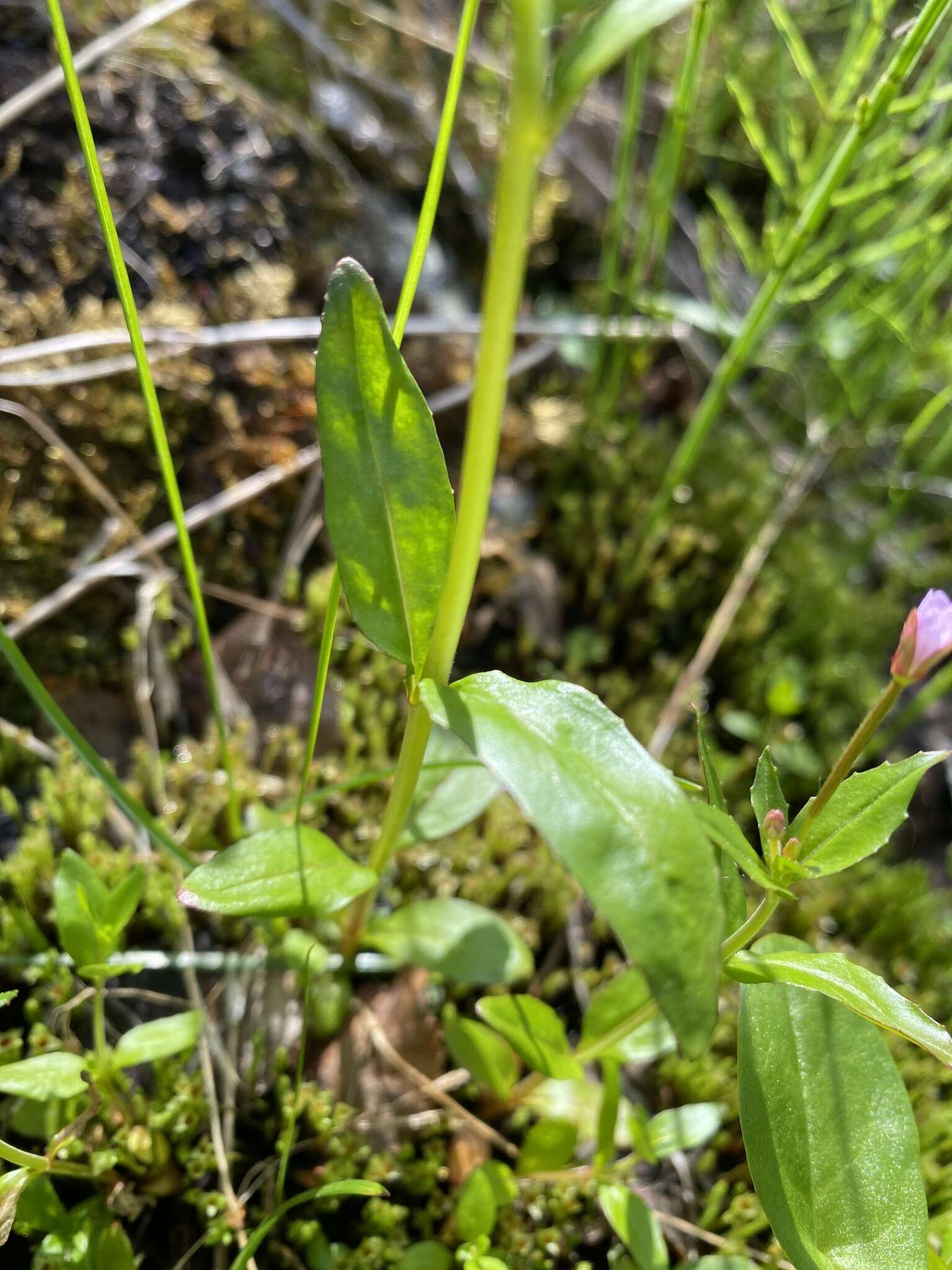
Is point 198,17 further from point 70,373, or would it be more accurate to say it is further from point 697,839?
point 697,839

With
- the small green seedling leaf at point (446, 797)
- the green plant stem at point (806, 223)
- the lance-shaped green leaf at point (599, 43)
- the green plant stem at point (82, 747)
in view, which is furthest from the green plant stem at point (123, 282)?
the green plant stem at point (806, 223)

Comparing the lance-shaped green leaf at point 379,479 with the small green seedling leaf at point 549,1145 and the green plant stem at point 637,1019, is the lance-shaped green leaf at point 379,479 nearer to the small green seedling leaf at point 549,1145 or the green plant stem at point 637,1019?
the green plant stem at point 637,1019

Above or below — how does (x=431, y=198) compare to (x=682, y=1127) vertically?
above

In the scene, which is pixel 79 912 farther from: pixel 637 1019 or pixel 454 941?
pixel 637 1019

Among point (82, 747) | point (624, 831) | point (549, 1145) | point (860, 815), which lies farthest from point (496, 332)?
point (549, 1145)

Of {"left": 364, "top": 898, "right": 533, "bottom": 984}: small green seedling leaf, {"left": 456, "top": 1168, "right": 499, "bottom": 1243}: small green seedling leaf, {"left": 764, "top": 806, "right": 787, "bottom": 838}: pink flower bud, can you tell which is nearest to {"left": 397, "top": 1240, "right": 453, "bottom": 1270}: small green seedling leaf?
{"left": 456, "top": 1168, "right": 499, "bottom": 1243}: small green seedling leaf
